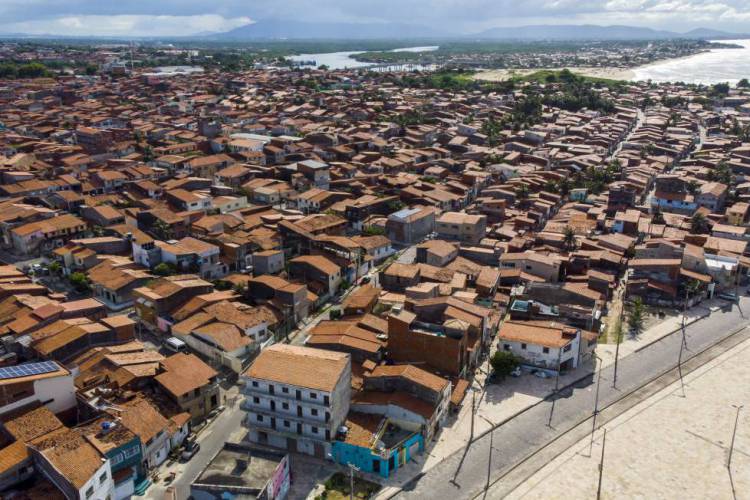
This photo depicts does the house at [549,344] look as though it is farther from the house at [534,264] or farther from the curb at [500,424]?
the house at [534,264]

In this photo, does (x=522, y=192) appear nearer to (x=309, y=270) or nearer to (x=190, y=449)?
(x=309, y=270)

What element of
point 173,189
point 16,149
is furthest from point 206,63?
point 173,189

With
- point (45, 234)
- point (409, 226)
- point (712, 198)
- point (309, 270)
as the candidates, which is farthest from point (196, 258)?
point (712, 198)

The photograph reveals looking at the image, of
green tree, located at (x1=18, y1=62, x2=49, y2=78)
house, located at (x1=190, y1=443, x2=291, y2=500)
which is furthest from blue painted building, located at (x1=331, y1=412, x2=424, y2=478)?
green tree, located at (x1=18, y1=62, x2=49, y2=78)

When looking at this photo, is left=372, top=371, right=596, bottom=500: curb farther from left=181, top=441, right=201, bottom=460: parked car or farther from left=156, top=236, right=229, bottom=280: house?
left=156, top=236, right=229, bottom=280: house

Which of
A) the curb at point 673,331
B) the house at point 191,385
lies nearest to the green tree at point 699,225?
the curb at point 673,331
